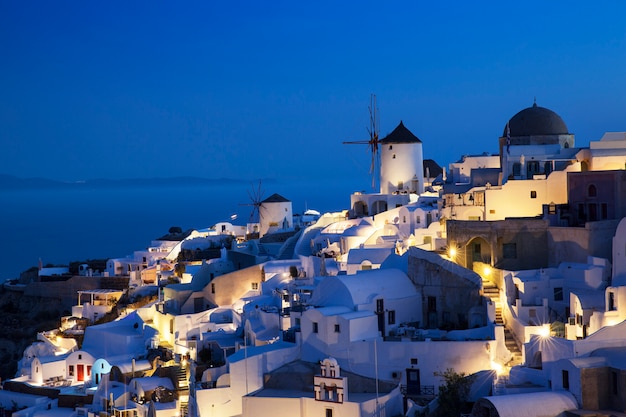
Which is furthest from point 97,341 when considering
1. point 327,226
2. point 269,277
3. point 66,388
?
point 327,226

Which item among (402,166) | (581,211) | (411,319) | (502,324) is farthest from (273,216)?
(502,324)

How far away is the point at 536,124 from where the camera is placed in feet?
116

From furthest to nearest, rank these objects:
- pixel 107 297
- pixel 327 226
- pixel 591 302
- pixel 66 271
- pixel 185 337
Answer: pixel 66 271 < pixel 107 297 < pixel 327 226 < pixel 185 337 < pixel 591 302

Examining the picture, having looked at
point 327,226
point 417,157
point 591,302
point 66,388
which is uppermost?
point 417,157

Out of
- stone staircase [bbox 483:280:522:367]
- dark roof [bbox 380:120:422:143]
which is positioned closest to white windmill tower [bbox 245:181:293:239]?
dark roof [bbox 380:120:422:143]

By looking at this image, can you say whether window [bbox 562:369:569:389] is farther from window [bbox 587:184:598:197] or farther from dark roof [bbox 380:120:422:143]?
dark roof [bbox 380:120:422:143]

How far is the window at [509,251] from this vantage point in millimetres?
28281

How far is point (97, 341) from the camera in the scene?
3675 cm

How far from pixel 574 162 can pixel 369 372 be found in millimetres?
10589

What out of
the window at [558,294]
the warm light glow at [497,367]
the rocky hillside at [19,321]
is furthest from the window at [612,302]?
the rocky hillside at [19,321]

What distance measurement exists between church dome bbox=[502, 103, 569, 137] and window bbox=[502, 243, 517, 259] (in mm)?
7923

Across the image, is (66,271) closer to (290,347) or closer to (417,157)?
(417,157)

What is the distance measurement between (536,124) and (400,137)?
10.7m

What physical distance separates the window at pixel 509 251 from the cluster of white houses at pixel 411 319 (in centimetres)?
4
